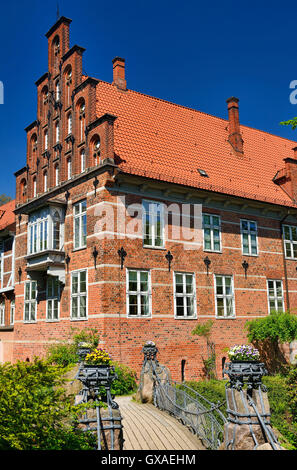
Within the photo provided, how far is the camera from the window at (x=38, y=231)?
60.6 ft

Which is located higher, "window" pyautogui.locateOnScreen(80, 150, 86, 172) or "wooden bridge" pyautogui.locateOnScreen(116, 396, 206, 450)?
"window" pyautogui.locateOnScreen(80, 150, 86, 172)

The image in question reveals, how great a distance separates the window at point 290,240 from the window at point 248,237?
77.8 inches

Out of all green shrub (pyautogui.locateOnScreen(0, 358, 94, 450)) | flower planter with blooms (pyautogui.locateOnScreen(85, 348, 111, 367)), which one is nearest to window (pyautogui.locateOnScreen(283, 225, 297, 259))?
flower planter with blooms (pyautogui.locateOnScreen(85, 348, 111, 367))

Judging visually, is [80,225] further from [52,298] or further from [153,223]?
[52,298]

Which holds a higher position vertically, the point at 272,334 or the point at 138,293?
the point at 138,293

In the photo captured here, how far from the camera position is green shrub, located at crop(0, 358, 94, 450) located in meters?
5.74

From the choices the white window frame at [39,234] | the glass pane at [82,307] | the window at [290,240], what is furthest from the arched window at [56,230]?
the window at [290,240]

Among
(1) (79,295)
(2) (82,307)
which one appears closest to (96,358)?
(2) (82,307)

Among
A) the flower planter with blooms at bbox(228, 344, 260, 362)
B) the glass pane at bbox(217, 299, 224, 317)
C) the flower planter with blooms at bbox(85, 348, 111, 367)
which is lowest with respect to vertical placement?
the flower planter with blooms at bbox(85, 348, 111, 367)

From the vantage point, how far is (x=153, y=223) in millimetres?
17219

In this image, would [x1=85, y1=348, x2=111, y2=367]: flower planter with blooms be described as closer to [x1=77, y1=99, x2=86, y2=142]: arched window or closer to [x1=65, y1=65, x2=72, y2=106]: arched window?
[x1=77, y1=99, x2=86, y2=142]: arched window

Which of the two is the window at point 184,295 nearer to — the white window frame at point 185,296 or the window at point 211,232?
the white window frame at point 185,296

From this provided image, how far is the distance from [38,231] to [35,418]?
13.5 meters

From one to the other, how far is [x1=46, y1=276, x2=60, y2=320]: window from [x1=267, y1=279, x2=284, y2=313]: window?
29.9 ft
